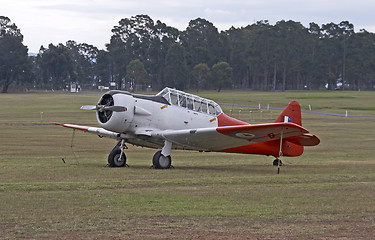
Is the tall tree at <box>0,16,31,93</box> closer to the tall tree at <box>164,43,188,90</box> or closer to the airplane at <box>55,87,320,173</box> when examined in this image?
the tall tree at <box>164,43,188,90</box>

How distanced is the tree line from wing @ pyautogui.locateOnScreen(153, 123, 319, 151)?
10721 centimetres

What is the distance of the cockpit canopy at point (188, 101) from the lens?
1938 centimetres

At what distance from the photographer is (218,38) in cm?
16900

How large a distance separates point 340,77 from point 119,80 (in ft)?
223

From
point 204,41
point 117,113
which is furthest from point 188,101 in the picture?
point 204,41

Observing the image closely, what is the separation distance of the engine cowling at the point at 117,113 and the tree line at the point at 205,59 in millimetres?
107600

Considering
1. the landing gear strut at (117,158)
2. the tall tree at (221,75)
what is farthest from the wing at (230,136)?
the tall tree at (221,75)

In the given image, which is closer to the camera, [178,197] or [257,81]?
[178,197]

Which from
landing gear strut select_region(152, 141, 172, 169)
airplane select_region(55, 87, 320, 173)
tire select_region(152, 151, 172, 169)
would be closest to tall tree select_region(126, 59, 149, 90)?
airplane select_region(55, 87, 320, 173)

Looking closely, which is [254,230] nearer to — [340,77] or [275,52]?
[275,52]

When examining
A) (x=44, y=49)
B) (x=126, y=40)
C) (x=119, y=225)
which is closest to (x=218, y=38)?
(x=126, y=40)

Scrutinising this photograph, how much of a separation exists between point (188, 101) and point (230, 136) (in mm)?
1946

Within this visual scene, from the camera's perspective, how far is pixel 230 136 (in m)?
18.5

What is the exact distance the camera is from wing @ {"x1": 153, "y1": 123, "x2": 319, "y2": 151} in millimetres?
17625
